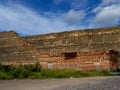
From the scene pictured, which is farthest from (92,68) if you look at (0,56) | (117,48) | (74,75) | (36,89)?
(36,89)

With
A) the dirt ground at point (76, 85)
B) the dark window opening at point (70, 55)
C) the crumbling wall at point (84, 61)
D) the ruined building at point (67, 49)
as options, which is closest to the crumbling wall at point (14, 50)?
the ruined building at point (67, 49)

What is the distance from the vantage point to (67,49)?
2767 cm

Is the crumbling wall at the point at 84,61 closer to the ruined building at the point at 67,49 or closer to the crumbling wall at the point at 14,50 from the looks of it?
the ruined building at the point at 67,49

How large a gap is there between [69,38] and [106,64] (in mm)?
5693

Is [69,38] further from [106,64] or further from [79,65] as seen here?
[106,64]

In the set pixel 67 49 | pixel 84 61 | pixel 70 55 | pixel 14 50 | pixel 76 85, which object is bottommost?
pixel 76 85

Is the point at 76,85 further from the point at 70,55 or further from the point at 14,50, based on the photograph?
the point at 14,50

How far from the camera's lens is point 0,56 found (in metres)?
31.5

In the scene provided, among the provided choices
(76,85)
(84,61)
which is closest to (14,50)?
(84,61)

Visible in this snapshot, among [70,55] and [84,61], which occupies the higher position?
[70,55]

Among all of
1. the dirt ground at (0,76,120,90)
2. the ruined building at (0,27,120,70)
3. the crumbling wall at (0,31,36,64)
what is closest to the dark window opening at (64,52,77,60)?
the ruined building at (0,27,120,70)

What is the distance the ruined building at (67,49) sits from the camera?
82.0ft

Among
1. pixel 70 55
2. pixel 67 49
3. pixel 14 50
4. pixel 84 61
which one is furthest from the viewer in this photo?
pixel 14 50

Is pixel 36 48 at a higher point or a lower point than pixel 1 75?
higher
